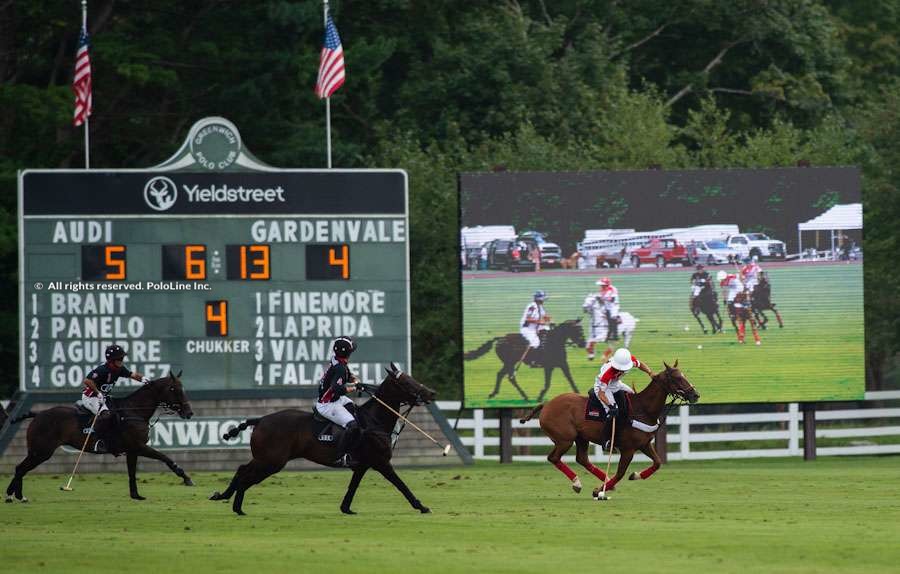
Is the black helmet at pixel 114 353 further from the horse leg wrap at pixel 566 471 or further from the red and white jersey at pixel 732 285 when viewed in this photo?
the red and white jersey at pixel 732 285

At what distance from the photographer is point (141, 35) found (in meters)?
50.6

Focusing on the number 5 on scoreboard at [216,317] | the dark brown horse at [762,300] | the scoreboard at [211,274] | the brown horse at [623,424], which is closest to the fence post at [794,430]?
the dark brown horse at [762,300]

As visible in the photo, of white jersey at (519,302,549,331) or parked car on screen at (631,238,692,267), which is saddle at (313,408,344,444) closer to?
white jersey at (519,302,549,331)

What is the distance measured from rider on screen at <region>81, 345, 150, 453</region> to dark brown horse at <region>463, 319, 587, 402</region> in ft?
27.5

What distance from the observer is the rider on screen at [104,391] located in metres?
24.8

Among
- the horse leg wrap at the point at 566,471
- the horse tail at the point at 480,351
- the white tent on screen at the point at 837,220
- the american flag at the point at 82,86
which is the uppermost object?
the american flag at the point at 82,86

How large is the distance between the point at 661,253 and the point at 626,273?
0.70 metres

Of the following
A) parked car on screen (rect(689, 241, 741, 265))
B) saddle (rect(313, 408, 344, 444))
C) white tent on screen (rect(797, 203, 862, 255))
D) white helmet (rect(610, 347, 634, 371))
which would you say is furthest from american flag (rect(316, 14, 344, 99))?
saddle (rect(313, 408, 344, 444))

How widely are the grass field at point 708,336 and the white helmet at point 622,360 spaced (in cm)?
804

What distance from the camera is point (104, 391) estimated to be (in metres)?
25.2

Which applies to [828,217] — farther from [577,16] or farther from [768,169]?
[577,16]

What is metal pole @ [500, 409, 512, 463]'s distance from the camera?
110 feet

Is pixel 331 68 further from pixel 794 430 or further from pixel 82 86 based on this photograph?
pixel 794 430

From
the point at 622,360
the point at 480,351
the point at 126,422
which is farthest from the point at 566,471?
the point at 480,351
